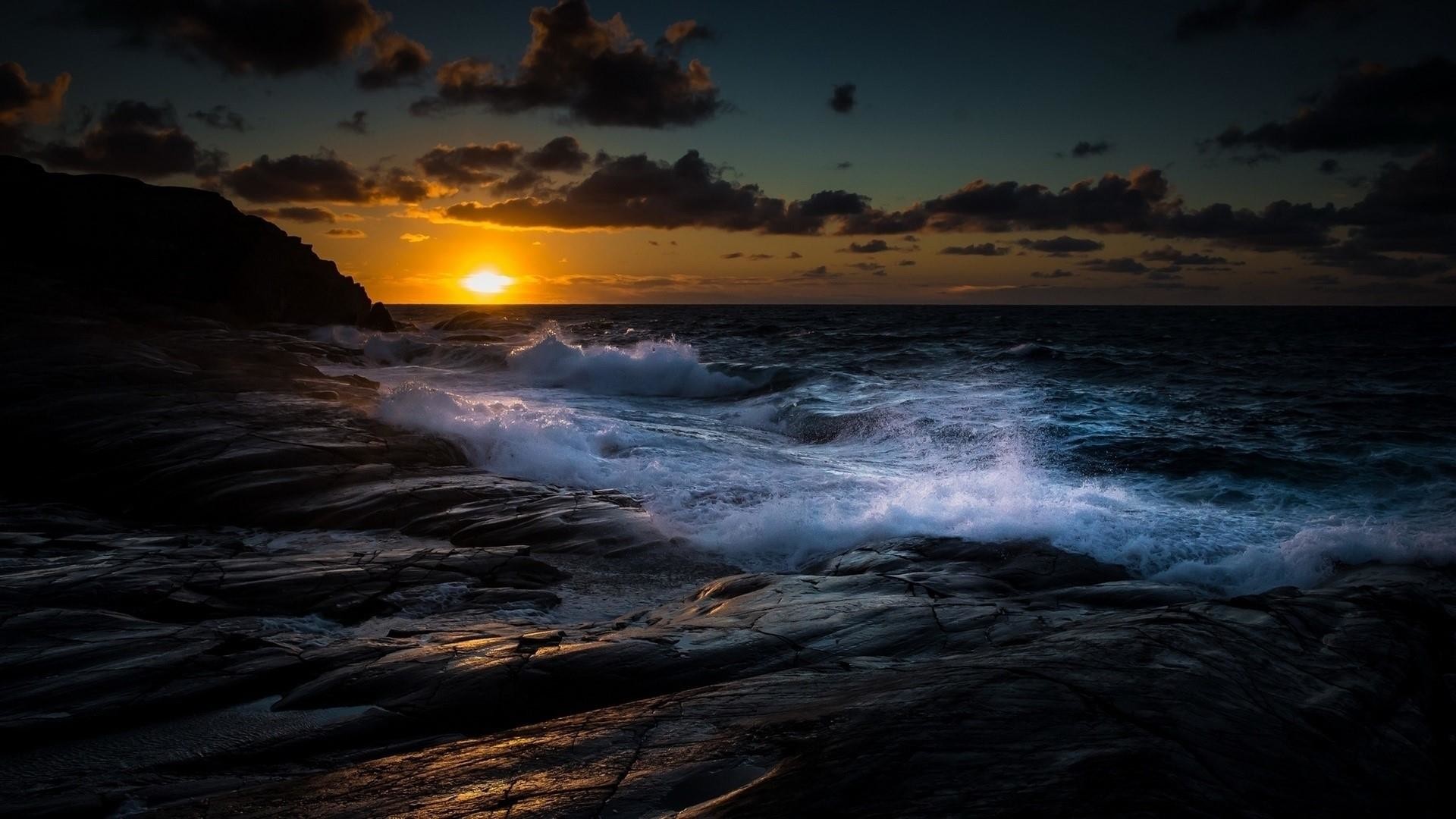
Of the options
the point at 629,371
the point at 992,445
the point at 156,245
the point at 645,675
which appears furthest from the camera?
the point at 156,245

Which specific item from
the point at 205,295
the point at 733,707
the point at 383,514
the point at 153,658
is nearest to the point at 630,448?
the point at 383,514

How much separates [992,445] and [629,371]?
15111 millimetres

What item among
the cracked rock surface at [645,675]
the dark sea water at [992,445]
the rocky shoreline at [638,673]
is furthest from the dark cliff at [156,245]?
the cracked rock surface at [645,675]

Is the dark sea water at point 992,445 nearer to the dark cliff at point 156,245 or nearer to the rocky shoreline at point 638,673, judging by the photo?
the rocky shoreline at point 638,673

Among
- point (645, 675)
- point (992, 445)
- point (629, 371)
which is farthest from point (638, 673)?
point (629, 371)

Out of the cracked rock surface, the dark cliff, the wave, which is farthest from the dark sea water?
the dark cliff

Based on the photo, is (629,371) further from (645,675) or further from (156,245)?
(156,245)

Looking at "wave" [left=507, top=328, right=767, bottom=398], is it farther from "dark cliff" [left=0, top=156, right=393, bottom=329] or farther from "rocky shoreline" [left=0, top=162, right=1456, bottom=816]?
"rocky shoreline" [left=0, top=162, right=1456, bottom=816]

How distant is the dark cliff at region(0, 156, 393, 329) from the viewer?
33.6 meters

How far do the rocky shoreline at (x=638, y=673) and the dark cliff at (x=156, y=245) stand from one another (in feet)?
101

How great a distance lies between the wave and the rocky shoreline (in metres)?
16.9

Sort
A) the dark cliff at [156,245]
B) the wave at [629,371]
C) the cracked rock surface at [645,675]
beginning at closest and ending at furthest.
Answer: the cracked rock surface at [645,675] < the wave at [629,371] < the dark cliff at [156,245]

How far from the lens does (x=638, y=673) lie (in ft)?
13.5

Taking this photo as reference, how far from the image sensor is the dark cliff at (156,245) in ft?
110
